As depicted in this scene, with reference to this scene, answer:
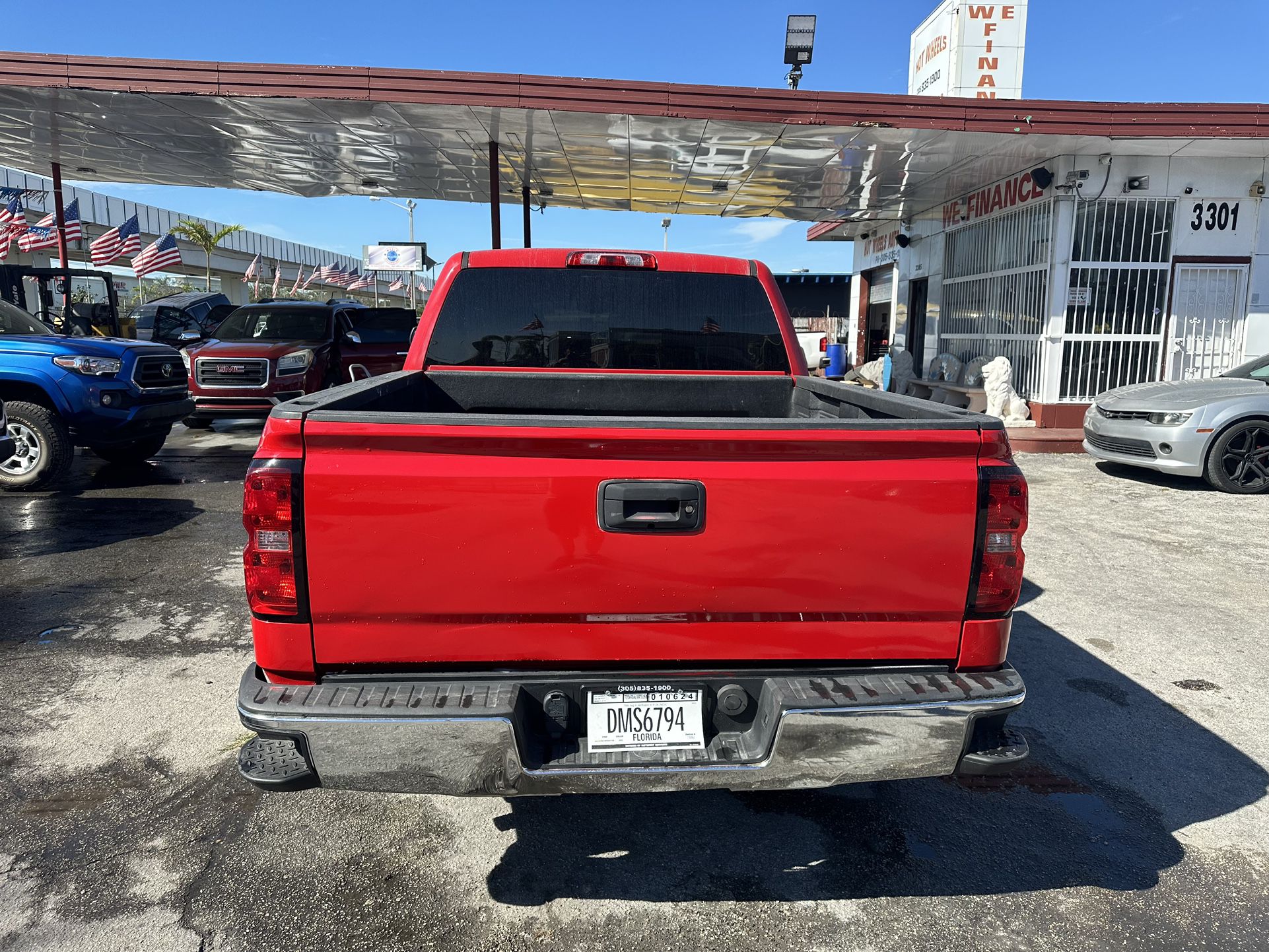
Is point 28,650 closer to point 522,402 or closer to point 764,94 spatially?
point 522,402

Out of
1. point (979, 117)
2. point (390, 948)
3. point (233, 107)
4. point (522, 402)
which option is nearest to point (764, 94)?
point (979, 117)

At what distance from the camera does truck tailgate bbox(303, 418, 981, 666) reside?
2156 mm

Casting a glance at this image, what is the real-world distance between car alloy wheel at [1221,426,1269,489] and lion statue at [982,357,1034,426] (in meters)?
4.21

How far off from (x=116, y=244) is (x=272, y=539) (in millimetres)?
30865

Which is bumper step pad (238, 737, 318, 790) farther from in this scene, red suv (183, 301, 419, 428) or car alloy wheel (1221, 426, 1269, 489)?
car alloy wheel (1221, 426, 1269, 489)

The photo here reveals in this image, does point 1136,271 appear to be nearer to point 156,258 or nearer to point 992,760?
point 992,760

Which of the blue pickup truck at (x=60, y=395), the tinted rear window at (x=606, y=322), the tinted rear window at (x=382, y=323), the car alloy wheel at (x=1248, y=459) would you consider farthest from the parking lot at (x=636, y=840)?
the tinted rear window at (x=382, y=323)

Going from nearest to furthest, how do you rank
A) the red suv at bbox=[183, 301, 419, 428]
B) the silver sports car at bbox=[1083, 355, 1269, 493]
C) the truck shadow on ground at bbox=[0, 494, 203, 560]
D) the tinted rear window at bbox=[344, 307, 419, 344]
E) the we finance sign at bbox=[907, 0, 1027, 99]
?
1. the truck shadow on ground at bbox=[0, 494, 203, 560]
2. the silver sports car at bbox=[1083, 355, 1269, 493]
3. the red suv at bbox=[183, 301, 419, 428]
4. the tinted rear window at bbox=[344, 307, 419, 344]
5. the we finance sign at bbox=[907, 0, 1027, 99]

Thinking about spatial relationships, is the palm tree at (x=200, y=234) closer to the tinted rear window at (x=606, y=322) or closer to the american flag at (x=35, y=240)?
the american flag at (x=35, y=240)

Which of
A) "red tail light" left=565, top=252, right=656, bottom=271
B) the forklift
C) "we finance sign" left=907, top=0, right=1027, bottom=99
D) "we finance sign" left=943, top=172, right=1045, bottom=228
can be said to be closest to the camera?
"red tail light" left=565, top=252, right=656, bottom=271

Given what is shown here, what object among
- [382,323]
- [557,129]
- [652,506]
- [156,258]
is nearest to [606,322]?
[652,506]

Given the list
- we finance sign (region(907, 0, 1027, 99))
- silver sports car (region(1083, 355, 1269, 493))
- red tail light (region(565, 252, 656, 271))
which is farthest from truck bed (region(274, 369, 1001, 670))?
we finance sign (region(907, 0, 1027, 99))

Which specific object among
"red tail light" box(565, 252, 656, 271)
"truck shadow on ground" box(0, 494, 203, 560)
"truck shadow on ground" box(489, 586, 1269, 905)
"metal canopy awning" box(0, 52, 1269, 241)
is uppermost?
"metal canopy awning" box(0, 52, 1269, 241)

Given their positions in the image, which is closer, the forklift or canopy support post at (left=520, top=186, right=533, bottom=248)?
the forklift
